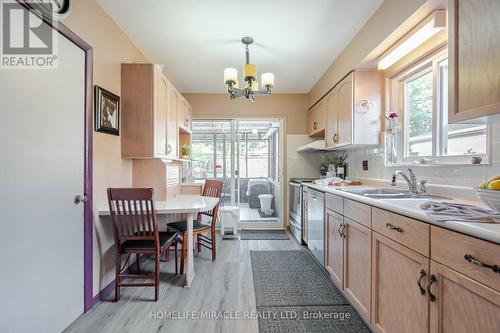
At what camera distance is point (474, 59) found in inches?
42.7

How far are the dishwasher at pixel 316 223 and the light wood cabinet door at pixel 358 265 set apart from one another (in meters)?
0.55

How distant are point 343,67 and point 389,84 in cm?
55

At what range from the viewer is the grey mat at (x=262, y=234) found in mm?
3785

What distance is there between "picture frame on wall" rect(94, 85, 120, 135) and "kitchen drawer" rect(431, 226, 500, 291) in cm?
237

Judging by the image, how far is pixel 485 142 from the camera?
1477 millimetres

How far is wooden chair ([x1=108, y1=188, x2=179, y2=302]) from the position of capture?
1888mm

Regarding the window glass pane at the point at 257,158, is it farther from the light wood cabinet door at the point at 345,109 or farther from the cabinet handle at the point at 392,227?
the cabinet handle at the point at 392,227

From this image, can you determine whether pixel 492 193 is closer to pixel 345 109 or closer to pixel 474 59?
pixel 474 59

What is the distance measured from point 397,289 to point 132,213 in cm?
192

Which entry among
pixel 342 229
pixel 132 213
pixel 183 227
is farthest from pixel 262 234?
pixel 132 213

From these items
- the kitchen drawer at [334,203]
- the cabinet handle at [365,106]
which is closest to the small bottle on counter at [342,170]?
the cabinet handle at [365,106]

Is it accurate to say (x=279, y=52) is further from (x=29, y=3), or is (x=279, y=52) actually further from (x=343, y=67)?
(x=29, y=3)

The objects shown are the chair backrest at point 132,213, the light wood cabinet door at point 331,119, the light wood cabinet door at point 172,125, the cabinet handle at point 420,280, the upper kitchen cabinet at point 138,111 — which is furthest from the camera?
the light wood cabinet door at point 331,119

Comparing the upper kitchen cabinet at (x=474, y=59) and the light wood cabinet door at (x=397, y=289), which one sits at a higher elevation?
the upper kitchen cabinet at (x=474, y=59)
